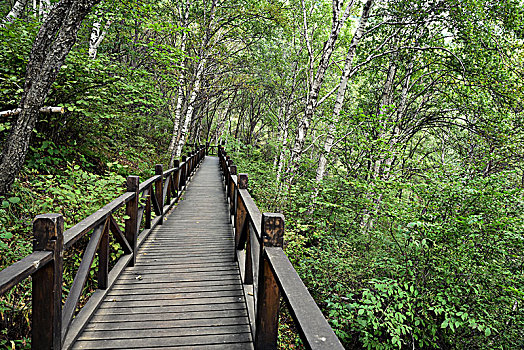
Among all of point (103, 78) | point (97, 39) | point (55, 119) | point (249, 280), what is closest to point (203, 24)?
point (97, 39)

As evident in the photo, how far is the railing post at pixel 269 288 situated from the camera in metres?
2.14

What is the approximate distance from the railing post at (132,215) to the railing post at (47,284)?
1978mm

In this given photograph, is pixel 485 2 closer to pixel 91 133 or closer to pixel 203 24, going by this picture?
pixel 203 24

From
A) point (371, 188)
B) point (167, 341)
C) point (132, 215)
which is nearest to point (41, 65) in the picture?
point (132, 215)

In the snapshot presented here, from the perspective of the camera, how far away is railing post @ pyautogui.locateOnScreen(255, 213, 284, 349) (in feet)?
7.02

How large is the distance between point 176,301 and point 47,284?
1.62 meters

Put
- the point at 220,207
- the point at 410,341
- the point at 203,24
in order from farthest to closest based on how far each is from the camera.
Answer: the point at 203,24 → the point at 220,207 → the point at 410,341

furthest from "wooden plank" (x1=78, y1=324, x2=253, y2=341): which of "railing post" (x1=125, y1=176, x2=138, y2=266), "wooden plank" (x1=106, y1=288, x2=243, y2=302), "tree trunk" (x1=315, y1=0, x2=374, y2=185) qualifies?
"tree trunk" (x1=315, y1=0, x2=374, y2=185)

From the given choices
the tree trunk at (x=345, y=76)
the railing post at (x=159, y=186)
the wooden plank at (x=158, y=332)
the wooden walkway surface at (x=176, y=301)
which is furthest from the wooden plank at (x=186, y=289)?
the tree trunk at (x=345, y=76)

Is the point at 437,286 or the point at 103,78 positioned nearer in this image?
the point at 437,286

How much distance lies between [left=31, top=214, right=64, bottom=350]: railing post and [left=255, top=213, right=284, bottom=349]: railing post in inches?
60.3

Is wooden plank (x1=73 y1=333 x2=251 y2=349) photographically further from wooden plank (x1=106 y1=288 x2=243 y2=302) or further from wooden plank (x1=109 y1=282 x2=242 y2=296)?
wooden plank (x1=109 y1=282 x2=242 y2=296)

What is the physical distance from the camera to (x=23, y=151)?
14.4 feet

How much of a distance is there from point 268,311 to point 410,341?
444 centimetres
